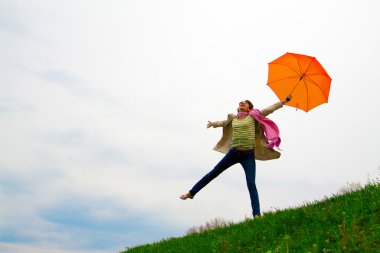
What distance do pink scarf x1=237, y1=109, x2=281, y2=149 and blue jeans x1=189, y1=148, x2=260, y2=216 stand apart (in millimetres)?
1024

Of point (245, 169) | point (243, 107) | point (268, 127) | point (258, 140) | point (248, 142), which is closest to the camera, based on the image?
point (245, 169)

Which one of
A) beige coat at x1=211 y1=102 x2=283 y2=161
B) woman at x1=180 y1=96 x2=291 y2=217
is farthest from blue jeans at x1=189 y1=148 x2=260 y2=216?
beige coat at x1=211 y1=102 x2=283 y2=161

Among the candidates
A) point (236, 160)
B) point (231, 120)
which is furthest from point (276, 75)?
point (236, 160)

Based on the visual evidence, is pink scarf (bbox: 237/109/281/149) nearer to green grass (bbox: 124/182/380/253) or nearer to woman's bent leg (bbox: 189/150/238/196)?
woman's bent leg (bbox: 189/150/238/196)

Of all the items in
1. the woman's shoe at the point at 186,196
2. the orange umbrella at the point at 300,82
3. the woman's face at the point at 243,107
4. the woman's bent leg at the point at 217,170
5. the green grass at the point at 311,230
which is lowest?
the green grass at the point at 311,230

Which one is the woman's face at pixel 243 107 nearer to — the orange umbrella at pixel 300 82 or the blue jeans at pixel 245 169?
the orange umbrella at pixel 300 82

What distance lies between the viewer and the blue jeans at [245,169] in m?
10.9

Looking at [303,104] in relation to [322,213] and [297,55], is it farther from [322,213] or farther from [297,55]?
[322,213]

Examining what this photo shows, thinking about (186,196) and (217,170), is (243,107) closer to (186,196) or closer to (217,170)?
(217,170)

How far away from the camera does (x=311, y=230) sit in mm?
7711

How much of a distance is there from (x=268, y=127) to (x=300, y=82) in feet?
5.06

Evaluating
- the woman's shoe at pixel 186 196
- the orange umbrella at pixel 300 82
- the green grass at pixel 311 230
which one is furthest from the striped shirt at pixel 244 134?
the green grass at pixel 311 230

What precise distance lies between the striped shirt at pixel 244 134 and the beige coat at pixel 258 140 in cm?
59

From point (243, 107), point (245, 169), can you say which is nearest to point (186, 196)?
point (245, 169)
